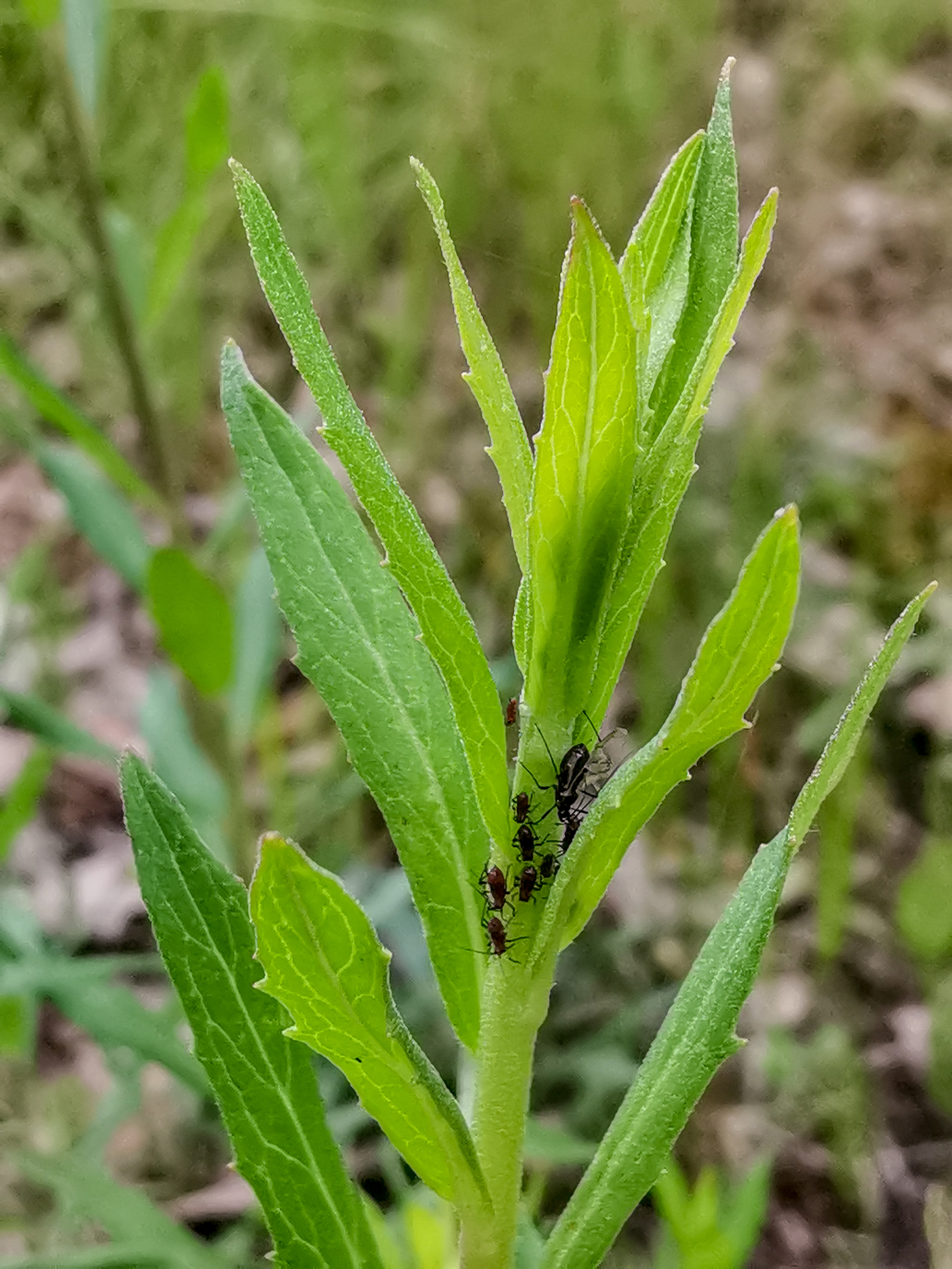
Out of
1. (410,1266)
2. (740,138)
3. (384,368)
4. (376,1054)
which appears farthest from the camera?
(740,138)

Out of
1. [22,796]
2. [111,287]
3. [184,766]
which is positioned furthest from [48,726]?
[111,287]

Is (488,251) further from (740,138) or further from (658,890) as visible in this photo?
(658,890)

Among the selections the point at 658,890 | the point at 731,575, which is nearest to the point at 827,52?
the point at 731,575

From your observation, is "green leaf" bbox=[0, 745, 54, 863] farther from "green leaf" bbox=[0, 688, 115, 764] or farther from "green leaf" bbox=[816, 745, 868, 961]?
"green leaf" bbox=[816, 745, 868, 961]

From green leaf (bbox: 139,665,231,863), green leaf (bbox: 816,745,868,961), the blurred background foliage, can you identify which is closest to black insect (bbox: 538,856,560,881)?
the blurred background foliage

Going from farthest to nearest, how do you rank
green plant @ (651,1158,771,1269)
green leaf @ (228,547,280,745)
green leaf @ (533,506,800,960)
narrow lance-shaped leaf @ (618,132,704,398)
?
green leaf @ (228,547,280,745), green plant @ (651,1158,771,1269), narrow lance-shaped leaf @ (618,132,704,398), green leaf @ (533,506,800,960)

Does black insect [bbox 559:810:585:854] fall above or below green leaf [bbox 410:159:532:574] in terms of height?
below
